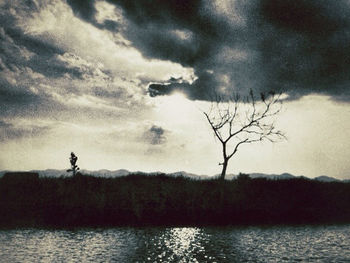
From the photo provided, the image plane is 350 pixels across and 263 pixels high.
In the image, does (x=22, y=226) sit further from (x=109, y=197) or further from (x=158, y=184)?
(x=158, y=184)

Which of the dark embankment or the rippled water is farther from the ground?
the dark embankment

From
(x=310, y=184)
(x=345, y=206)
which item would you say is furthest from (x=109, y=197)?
(x=345, y=206)

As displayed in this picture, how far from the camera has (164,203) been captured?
74.8 feet

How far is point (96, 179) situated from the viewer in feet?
98.2

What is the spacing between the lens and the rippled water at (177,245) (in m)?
11.7

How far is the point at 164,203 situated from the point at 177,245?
9.04 m

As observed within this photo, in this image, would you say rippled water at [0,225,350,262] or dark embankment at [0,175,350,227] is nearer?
rippled water at [0,225,350,262]

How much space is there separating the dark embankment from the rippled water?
9.60ft

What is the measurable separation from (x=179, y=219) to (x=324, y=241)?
31.2 ft

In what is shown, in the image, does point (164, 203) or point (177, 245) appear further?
point (164, 203)

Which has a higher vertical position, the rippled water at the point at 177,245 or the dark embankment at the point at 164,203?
the dark embankment at the point at 164,203

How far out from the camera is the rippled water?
38.4ft

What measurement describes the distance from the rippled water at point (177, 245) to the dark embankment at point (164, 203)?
115 inches

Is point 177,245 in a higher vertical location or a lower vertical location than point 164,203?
lower
